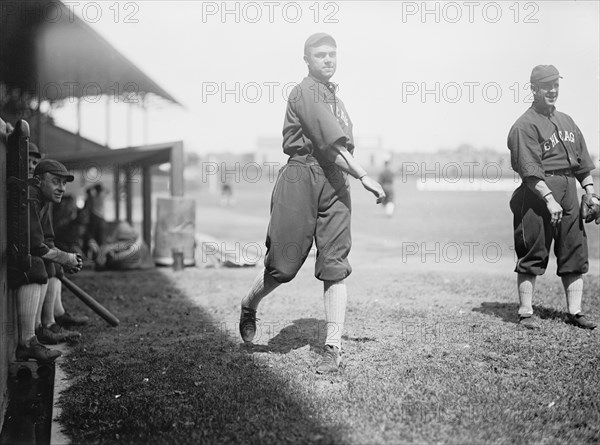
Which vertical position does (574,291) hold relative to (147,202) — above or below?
below

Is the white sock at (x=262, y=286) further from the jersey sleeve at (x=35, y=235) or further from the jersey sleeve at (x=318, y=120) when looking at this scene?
the jersey sleeve at (x=35, y=235)

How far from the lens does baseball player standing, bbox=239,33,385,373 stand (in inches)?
177

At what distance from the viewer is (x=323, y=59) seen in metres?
4.61

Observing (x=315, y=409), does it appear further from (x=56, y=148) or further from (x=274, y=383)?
(x=56, y=148)

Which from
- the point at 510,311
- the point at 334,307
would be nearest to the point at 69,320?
the point at 334,307

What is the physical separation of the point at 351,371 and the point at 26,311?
2497mm

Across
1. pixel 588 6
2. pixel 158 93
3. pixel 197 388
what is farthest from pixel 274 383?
pixel 158 93

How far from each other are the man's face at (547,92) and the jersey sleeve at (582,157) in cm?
38

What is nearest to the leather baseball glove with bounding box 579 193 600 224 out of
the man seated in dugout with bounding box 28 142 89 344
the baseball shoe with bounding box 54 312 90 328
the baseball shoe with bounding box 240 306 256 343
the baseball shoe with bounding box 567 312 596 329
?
the baseball shoe with bounding box 567 312 596 329

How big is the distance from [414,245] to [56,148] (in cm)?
741

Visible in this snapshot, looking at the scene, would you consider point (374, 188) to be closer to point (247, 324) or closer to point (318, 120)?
point (318, 120)

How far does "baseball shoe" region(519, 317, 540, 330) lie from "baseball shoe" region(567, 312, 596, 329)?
30 centimetres

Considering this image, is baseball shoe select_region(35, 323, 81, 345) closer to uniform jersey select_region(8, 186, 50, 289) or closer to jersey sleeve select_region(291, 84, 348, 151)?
uniform jersey select_region(8, 186, 50, 289)

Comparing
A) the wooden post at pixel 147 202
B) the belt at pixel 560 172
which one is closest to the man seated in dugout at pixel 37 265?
the belt at pixel 560 172
